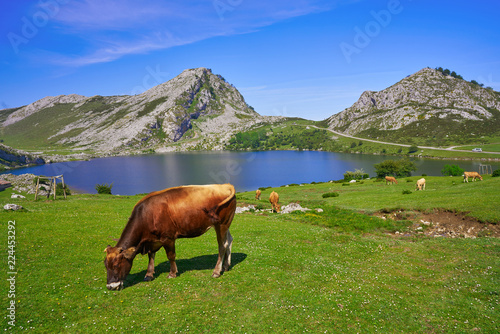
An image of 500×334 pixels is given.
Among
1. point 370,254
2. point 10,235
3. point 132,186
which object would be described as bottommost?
point 132,186

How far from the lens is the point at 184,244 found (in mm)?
18156

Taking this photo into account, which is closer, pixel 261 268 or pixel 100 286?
pixel 100 286

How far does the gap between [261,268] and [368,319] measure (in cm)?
593

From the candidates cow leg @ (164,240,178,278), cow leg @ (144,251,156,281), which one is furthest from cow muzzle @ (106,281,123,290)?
cow leg @ (164,240,178,278)

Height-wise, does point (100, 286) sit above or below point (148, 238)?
below

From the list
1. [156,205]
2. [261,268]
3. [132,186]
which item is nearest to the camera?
[156,205]

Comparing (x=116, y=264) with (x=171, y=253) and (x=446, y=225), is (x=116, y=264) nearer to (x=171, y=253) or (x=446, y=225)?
(x=171, y=253)

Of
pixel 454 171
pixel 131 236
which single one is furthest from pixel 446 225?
pixel 454 171

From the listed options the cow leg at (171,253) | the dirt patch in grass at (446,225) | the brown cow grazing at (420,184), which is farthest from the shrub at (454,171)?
the cow leg at (171,253)

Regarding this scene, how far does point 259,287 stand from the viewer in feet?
40.1

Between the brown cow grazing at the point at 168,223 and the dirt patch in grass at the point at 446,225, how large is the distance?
23031 millimetres

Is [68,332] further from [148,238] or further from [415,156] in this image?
[415,156]

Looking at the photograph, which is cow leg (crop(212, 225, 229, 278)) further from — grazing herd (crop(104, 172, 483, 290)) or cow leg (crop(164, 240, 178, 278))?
cow leg (crop(164, 240, 178, 278))

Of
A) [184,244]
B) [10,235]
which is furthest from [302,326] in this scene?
[10,235]
